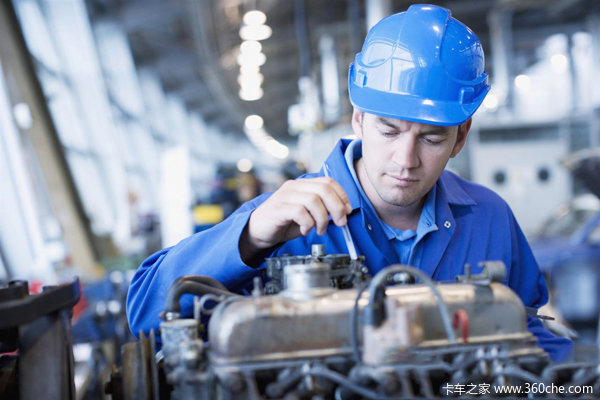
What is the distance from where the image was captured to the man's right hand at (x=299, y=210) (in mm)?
1149

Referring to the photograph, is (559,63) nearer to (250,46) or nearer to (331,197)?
(250,46)

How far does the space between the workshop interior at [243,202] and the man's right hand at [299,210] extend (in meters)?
0.08

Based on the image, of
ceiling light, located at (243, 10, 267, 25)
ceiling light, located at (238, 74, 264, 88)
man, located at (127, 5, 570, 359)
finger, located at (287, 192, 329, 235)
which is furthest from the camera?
ceiling light, located at (238, 74, 264, 88)

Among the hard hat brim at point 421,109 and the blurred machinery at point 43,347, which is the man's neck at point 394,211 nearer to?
the hard hat brim at point 421,109

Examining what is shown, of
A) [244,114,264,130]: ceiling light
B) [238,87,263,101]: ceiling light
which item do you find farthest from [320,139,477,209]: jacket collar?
[244,114,264,130]: ceiling light

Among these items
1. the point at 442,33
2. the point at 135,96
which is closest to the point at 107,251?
the point at 135,96

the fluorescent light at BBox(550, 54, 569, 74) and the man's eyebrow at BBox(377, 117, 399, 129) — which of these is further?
the fluorescent light at BBox(550, 54, 569, 74)

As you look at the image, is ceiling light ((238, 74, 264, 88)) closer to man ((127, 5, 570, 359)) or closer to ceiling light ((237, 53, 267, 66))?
ceiling light ((237, 53, 267, 66))

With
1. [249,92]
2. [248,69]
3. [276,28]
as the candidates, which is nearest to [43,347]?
[276,28]

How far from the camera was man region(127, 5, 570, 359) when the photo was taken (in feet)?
4.14

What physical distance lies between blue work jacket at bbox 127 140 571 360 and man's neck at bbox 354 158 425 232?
0.16 ft

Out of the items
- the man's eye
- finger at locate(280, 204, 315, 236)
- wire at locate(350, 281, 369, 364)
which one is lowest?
wire at locate(350, 281, 369, 364)

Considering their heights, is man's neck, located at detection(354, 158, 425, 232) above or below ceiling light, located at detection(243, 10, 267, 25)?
below

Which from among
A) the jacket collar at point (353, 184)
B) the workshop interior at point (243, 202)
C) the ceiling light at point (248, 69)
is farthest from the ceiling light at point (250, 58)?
the jacket collar at point (353, 184)
